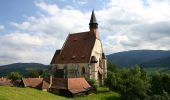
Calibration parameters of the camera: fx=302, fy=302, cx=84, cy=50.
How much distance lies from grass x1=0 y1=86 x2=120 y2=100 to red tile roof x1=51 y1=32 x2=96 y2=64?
12057mm

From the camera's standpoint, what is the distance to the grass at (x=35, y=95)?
58.2m

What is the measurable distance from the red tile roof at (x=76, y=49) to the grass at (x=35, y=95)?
12.1 meters

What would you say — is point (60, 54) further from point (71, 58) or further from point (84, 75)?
point (84, 75)

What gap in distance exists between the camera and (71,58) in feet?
322

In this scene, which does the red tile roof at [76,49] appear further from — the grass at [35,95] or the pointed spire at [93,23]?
the grass at [35,95]

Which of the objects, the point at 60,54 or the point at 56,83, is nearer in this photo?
the point at 56,83

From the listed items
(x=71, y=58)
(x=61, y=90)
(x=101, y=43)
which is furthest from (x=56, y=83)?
(x=101, y=43)

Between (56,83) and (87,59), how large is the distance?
1482 centimetres

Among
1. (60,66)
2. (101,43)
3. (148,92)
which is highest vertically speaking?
(101,43)

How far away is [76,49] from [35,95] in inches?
1373

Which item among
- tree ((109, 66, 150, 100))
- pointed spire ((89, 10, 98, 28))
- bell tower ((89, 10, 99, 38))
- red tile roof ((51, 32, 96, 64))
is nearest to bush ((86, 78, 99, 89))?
tree ((109, 66, 150, 100))

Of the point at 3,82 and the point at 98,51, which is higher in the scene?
the point at 98,51

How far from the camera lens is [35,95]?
6625 centimetres

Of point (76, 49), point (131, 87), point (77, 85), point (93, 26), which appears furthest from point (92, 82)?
point (93, 26)
